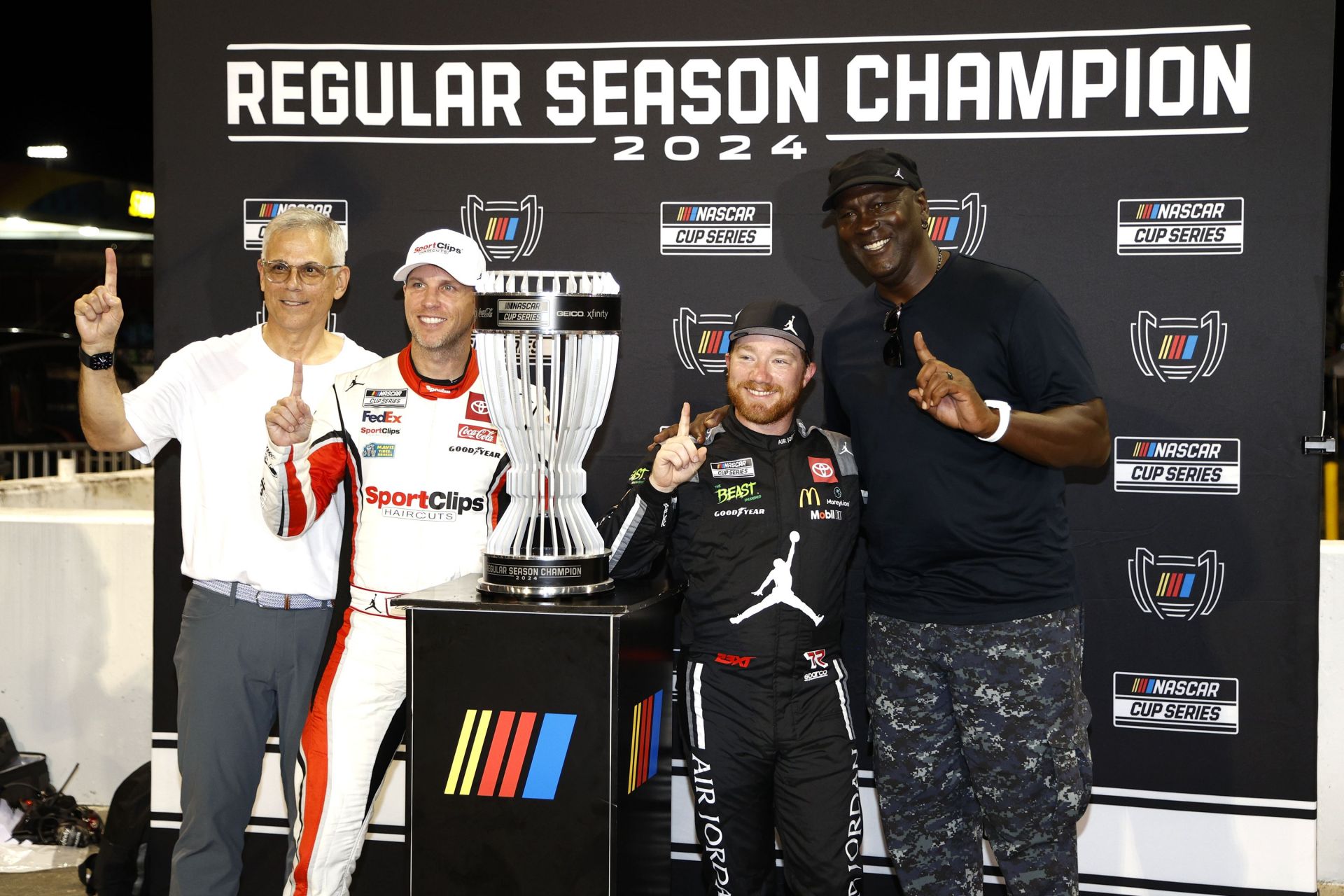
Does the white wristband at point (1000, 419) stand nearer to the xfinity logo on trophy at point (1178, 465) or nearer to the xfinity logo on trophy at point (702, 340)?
the xfinity logo on trophy at point (1178, 465)

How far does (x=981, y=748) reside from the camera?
2363 mm

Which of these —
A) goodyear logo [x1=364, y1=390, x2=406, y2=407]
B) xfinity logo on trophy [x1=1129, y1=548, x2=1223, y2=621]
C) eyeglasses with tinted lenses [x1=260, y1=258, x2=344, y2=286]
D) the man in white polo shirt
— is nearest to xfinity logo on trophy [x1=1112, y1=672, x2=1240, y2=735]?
xfinity logo on trophy [x1=1129, y1=548, x2=1223, y2=621]

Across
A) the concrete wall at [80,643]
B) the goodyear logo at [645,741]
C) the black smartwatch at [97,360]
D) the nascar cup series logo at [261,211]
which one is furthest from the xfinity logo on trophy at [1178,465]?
the concrete wall at [80,643]

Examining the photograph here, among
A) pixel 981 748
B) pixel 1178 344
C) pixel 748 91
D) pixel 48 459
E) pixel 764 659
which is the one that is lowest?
pixel 981 748

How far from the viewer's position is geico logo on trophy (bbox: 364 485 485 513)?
2432 millimetres

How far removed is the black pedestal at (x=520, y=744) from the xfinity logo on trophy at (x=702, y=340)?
1046 mm

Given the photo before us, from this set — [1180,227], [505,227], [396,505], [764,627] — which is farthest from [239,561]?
[1180,227]

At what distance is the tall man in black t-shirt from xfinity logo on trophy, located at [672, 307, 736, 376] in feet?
1.94

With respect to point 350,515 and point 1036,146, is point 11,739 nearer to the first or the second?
point 350,515

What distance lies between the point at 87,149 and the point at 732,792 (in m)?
7.46

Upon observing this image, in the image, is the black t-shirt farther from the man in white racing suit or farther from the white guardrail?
the white guardrail

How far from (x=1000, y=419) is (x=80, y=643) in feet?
10.7

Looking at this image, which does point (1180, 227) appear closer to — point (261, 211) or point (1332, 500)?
point (1332, 500)

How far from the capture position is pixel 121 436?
2.79 m
